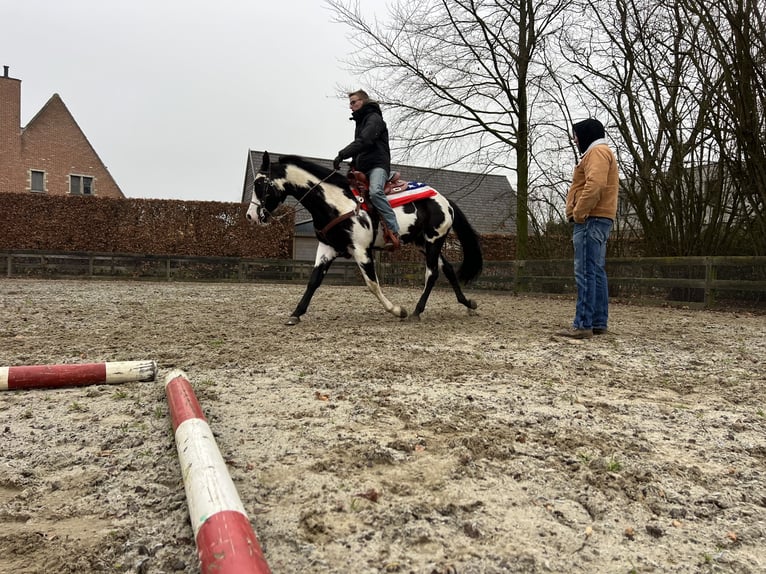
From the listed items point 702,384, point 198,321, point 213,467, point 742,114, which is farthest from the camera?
point 742,114

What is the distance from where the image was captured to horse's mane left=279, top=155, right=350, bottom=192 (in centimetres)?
566

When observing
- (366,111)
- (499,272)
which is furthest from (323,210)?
(499,272)

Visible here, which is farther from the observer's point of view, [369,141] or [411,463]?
[369,141]

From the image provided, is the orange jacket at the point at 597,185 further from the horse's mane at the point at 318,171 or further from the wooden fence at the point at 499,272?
the wooden fence at the point at 499,272

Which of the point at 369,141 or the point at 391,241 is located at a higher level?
the point at 369,141

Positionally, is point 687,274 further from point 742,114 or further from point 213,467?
point 213,467

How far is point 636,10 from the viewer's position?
866cm

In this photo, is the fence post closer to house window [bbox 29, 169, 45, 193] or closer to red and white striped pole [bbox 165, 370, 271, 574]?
red and white striped pole [bbox 165, 370, 271, 574]

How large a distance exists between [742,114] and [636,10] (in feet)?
8.89

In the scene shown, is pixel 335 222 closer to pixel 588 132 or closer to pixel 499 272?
pixel 588 132

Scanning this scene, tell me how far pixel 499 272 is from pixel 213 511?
12.0 meters

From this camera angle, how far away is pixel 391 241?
232 inches

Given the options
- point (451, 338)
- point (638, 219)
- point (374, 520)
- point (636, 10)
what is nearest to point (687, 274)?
point (638, 219)

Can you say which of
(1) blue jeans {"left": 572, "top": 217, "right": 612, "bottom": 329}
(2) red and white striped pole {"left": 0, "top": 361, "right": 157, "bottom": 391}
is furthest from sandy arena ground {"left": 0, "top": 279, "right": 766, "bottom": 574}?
(1) blue jeans {"left": 572, "top": 217, "right": 612, "bottom": 329}
